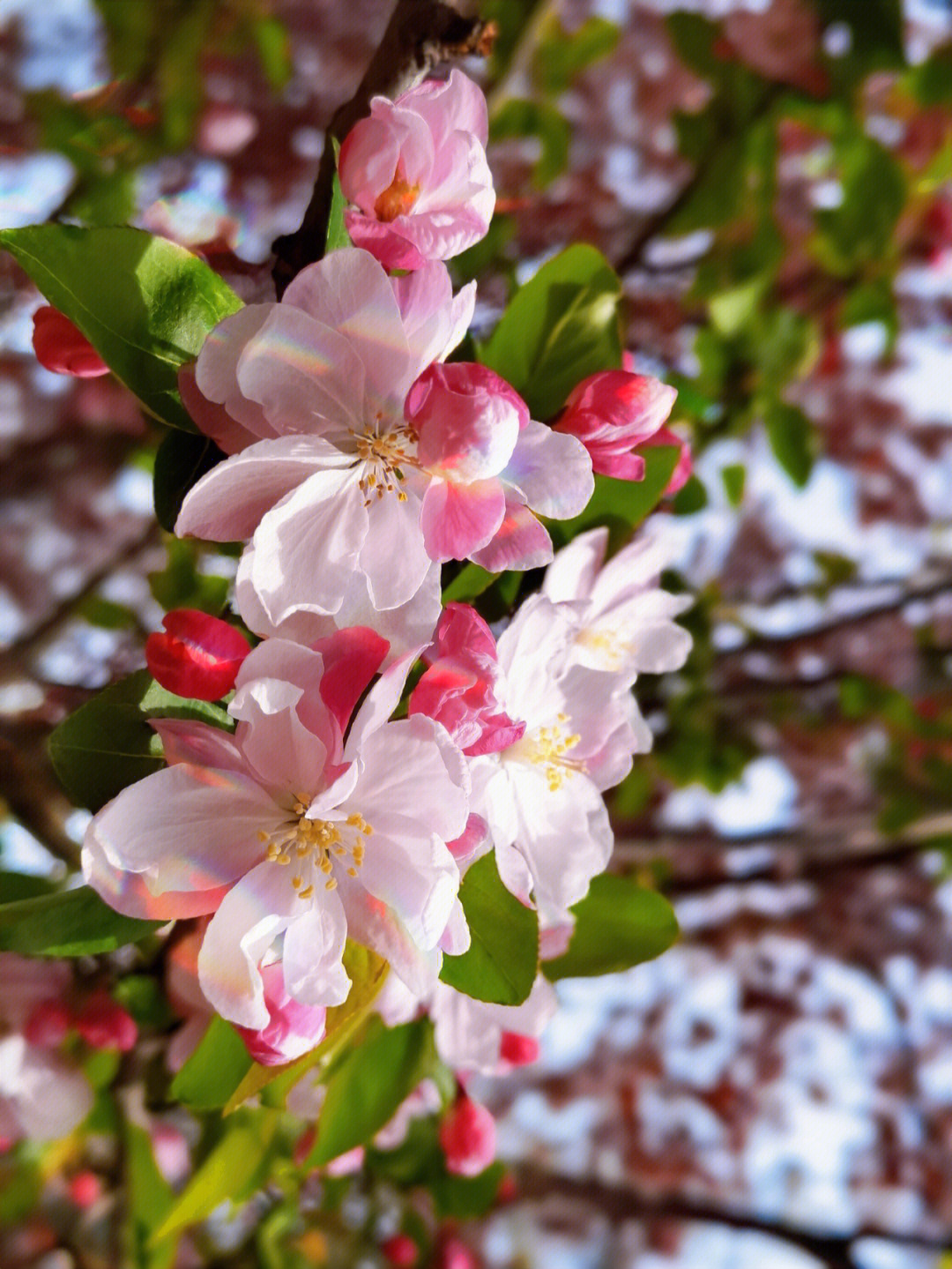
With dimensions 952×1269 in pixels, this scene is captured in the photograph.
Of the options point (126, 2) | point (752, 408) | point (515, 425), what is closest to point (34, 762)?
point (515, 425)

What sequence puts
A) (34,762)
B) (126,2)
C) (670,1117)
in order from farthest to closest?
1. (670,1117)
2. (126,2)
3. (34,762)

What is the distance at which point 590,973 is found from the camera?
69 cm

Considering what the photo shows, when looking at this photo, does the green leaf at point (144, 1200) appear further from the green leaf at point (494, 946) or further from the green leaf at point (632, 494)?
the green leaf at point (632, 494)

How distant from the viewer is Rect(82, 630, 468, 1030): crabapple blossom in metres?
0.46

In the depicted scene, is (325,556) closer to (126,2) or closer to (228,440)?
(228,440)

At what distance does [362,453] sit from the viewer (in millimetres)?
505

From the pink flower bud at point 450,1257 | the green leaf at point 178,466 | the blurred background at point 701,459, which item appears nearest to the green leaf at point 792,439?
the blurred background at point 701,459

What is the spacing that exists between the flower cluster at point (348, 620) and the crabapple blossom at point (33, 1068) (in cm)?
43

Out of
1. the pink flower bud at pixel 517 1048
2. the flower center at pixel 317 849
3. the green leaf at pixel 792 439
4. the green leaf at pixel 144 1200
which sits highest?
the flower center at pixel 317 849

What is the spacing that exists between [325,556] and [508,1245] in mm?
3875

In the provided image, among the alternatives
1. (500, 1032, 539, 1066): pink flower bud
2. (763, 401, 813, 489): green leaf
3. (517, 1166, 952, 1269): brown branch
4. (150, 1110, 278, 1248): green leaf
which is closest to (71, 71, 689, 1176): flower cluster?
(500, 1032, 539, 1066): pink flower bud

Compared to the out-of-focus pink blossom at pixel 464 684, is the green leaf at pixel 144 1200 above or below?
below

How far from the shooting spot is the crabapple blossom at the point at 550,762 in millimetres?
554

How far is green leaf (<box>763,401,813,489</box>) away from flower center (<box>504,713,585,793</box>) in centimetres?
90
